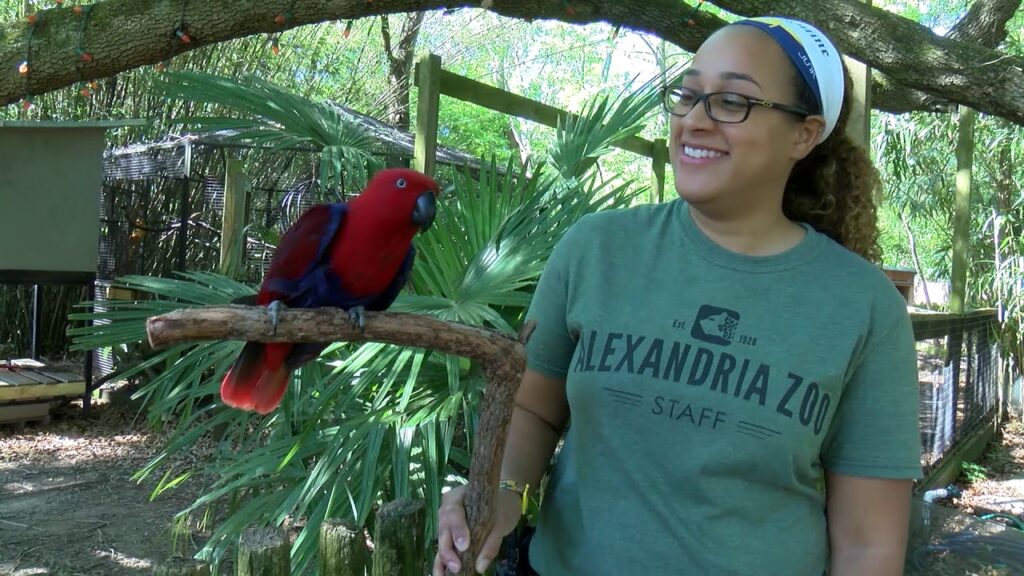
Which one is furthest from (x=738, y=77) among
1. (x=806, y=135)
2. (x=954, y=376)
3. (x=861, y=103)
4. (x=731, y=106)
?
(x=954, y=376)

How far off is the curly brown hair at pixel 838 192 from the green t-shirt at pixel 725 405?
127 millimetres

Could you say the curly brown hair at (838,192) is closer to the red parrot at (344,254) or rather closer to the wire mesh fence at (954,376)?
the red parrot at (344,254)

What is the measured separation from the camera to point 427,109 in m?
2.92

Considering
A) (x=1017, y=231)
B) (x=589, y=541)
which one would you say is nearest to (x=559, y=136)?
(x=589, y=541)

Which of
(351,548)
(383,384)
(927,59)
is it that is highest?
(927,59)

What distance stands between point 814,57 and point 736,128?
6.4 inches

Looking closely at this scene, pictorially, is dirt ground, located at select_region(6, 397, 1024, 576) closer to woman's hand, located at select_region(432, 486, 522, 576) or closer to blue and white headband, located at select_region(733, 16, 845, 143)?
woman's hand, located at select_region(432, 486, 522, 576)

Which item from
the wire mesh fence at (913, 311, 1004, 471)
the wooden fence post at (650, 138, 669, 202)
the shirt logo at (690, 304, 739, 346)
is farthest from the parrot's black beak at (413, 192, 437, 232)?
the wooden fence post at (650, 138, 669, 202)

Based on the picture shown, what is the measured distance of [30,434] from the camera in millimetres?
5609

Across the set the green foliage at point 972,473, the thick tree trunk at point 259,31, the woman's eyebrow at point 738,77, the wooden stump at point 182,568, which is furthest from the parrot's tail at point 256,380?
the green foliage at point 972,473

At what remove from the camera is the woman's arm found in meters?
1.13

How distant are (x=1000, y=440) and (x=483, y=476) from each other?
6.70 meters

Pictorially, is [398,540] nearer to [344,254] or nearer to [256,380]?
[256,380]

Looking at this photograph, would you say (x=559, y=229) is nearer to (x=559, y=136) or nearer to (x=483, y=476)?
(x=559, y=136)
